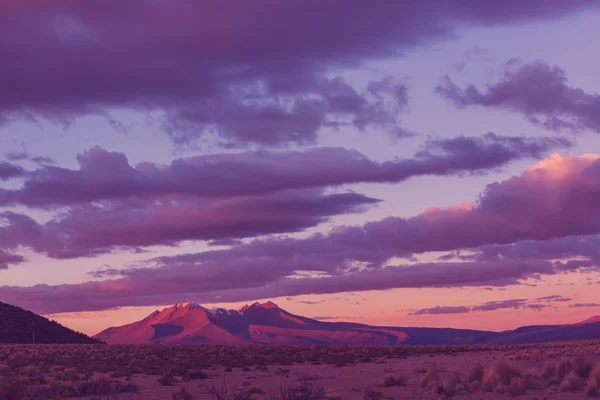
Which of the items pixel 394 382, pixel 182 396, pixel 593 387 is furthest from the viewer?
pixel 394 382

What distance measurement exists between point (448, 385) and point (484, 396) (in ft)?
4.92

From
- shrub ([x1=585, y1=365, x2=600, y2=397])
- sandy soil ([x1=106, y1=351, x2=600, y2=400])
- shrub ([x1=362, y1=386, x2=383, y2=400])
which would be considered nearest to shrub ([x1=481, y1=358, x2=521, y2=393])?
sandy soil ([x1=106, y1=351, x2=600, y2=400])

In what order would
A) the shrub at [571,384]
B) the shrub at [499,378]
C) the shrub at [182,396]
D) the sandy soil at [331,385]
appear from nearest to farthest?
the sandy soil at [331,385]
the shrub at [571,384]
the shrub at [499,378]
the shrub at [182,396]

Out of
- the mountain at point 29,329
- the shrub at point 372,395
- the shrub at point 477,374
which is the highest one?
the mountain at point 29,329

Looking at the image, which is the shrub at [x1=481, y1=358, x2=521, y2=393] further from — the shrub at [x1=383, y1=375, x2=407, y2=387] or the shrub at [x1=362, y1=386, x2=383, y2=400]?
the shrub at [x1=362, y1=386, x2=383, y2=400]

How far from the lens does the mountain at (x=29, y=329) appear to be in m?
129

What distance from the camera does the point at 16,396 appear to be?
26703 millimetres

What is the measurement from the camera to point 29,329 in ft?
445

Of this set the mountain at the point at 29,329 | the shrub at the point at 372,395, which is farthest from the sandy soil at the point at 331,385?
the mountain at the point at 29,329

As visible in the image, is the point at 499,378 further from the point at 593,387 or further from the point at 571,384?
the point at 593,387

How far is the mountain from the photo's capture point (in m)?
129

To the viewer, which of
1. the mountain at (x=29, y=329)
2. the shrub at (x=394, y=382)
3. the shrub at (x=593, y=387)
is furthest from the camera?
the mountain at (x=29, y=329)

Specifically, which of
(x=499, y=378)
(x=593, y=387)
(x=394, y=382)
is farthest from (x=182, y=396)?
(x=593, y=387)

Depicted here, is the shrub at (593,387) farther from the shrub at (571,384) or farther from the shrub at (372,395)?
the shrub at (372,395)
